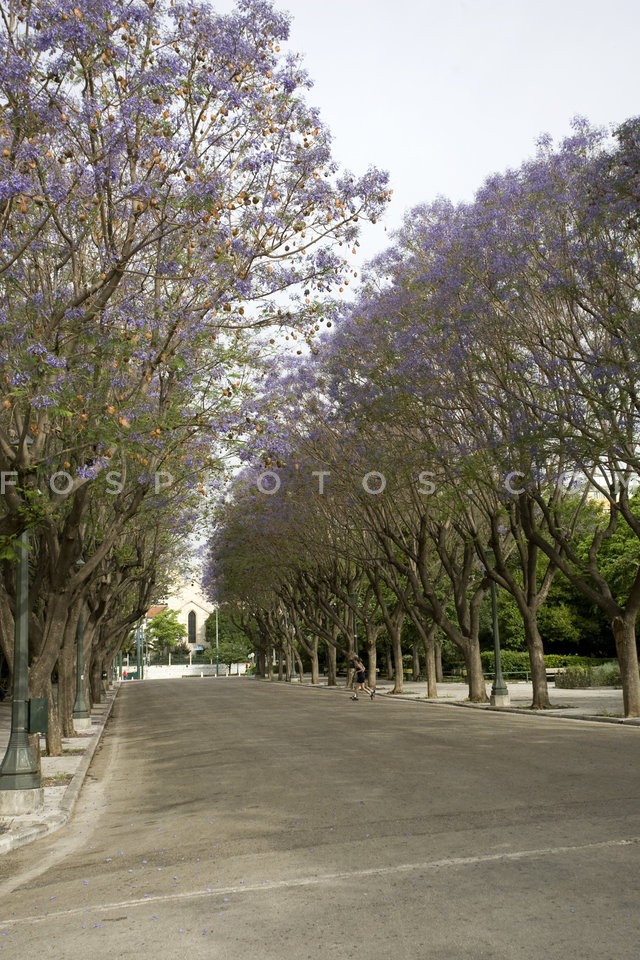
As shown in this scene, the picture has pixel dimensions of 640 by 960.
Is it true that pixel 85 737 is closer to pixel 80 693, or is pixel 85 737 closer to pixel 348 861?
pixel 80 693

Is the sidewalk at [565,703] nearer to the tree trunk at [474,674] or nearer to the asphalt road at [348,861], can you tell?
the tree trunk at [474,674]

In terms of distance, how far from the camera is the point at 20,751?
13.3 meters

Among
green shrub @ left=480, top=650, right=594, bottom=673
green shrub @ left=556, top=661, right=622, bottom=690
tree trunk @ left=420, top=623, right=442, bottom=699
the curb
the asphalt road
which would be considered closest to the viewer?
the asphalt road

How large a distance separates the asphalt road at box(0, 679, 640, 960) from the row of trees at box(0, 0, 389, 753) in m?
3.58

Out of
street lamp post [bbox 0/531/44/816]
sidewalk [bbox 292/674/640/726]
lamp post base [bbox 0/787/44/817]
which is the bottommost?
sidewalk [bbox 292/674/640/726]

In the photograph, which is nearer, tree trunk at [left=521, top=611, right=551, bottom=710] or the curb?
the curb

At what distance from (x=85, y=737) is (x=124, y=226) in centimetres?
1503

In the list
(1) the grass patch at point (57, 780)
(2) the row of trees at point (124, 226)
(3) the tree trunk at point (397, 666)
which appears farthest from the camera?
(3) the tree trunk at point (397, 666)

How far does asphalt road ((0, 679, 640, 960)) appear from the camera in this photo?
5930 mm

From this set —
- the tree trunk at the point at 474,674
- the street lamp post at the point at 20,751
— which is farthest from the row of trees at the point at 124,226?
the tree trunk at the point at 474,674

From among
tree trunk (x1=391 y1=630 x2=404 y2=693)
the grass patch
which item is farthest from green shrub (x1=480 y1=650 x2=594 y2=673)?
the grass patch

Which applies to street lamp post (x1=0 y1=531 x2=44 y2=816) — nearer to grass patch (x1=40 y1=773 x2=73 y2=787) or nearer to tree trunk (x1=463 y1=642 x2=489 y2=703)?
grass patch (x1=40 y1=773 x2=73 y2=787)

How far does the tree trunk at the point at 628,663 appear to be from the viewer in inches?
941

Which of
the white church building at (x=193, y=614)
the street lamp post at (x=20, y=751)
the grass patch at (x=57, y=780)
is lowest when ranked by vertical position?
the grass patch at (x=57, y=780)
